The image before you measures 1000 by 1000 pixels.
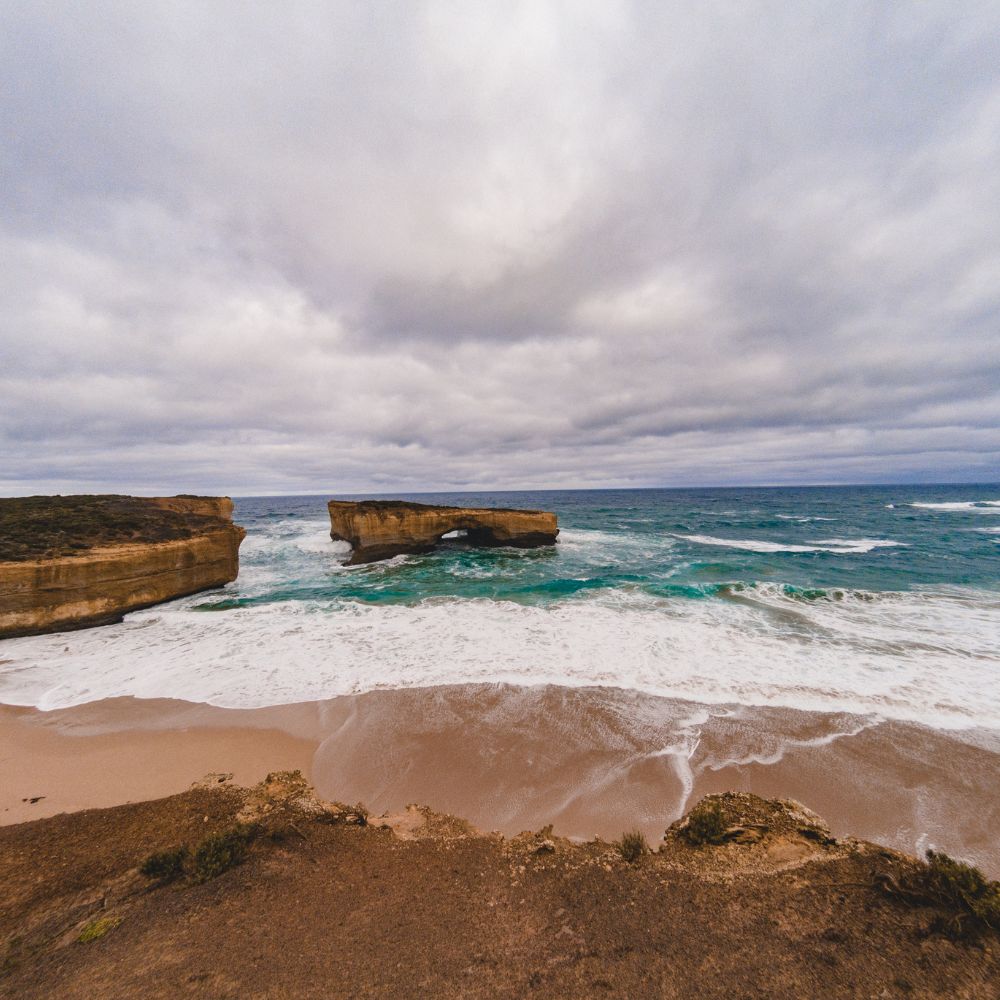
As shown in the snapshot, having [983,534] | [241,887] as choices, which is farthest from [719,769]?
[983,534]

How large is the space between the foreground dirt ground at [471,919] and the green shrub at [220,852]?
67 millimetres

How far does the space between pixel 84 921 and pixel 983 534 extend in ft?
176

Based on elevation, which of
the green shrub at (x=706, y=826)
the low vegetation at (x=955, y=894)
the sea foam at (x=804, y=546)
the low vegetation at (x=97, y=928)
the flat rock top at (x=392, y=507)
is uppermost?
the flat rock top at (x=392, y=507)

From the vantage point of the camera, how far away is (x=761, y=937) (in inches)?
123

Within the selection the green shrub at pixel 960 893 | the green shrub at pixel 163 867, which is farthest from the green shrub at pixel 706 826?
the green shrub at pixel 163 867

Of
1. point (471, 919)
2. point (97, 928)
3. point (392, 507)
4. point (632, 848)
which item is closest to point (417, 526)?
point (392, 507)

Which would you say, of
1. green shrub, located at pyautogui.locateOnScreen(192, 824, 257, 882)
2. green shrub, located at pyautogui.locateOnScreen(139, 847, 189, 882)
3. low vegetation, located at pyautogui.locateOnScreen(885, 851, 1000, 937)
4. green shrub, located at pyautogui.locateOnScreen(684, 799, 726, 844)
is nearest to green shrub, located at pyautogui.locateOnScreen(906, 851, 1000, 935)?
low vegetation, located at pyautogui.locateOnScreen(885, 851, 1000, 937)

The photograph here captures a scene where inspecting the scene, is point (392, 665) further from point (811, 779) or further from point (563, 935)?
point (811, 779)

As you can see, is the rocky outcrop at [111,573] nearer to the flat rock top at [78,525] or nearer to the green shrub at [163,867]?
the flat rock top at [78,525]

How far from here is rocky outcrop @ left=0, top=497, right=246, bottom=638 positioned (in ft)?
41.4

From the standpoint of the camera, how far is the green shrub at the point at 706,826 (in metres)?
4.29

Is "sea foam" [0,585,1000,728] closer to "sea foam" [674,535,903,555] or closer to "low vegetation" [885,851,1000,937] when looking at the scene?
"low vegetation" [885,851,1000,937]

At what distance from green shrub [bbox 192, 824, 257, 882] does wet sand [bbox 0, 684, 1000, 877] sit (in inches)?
81.1

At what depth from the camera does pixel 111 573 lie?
1419 centimetres
